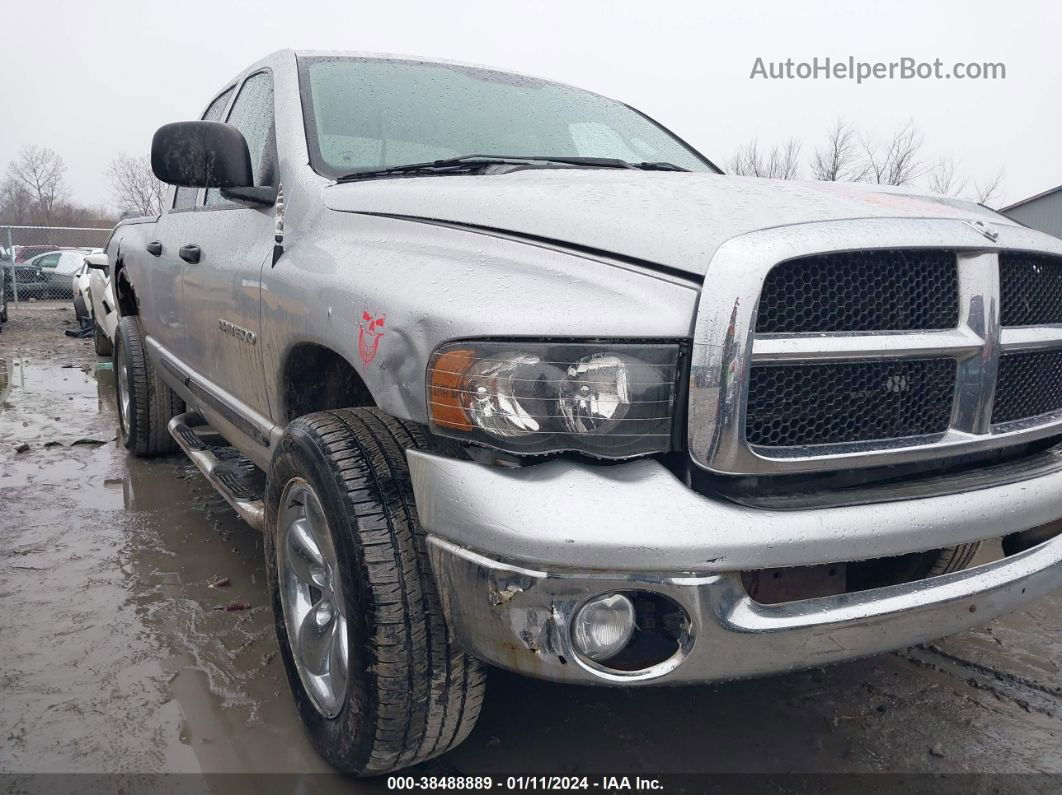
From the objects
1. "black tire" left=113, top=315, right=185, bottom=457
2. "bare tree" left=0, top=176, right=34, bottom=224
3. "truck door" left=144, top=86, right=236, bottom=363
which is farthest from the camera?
"bare tree" left=0, top=176, right=34, bottom=224

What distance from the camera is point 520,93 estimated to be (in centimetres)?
313

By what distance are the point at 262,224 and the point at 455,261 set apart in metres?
1.15

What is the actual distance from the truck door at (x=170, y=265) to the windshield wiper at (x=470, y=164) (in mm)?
1249

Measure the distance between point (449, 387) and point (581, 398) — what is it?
26 cm

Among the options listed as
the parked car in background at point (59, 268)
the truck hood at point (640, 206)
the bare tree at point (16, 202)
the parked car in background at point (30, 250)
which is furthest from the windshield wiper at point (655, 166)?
the bare tree at point (16, 202)

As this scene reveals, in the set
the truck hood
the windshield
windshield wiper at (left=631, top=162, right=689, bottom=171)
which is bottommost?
the truck hood

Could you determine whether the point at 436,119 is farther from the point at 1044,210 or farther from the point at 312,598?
the point at 1044,210

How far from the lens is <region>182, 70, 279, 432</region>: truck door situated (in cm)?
264

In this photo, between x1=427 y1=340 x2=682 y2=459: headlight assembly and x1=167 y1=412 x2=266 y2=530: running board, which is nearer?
x1=427 y1=340 x2=682 y2=459: headlight assembly

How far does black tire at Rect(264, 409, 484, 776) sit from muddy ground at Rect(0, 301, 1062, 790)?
0.93ft

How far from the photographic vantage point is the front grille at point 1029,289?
71.4 inches

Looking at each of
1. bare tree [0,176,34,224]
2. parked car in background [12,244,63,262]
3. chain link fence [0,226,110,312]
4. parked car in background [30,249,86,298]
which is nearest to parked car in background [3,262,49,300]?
chain link fence [0,226,110,312]

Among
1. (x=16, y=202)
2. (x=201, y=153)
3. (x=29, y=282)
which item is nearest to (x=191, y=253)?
(x=201, y=153)

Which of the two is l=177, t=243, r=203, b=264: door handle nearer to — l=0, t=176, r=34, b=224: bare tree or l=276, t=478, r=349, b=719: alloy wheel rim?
l=276, t=478, r=349, b=719: alloy wheel rim
